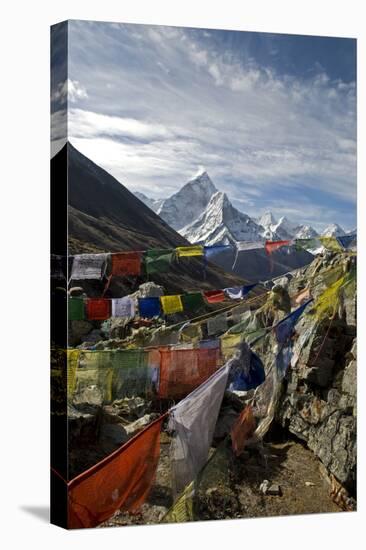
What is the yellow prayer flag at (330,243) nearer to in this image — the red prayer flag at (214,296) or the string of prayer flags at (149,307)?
the red prayer flag at (214,296)

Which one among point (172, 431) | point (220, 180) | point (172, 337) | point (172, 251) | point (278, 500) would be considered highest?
point (220, 180)

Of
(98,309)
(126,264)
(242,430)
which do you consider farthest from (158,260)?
(242,430)

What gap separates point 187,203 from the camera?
405 inches

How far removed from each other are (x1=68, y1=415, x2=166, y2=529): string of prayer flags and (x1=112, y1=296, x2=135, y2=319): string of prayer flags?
1.09 m

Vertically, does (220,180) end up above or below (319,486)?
above

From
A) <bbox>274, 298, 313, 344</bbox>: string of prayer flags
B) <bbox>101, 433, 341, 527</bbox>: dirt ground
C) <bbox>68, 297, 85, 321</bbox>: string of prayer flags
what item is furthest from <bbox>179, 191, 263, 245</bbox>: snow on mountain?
<bbox>101, 433, 341, 527</bbox>: dirt ground

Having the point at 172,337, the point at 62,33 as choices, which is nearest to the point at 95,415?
the point at 172,337

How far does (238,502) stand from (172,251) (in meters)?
2.66

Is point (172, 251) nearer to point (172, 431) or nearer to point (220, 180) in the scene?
point (220, 180)

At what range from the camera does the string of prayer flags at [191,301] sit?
10.3 metres

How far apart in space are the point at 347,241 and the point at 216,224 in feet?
5.15

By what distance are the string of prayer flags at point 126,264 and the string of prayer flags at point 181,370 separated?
0.84 metres

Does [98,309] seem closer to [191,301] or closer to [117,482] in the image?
[191,301]

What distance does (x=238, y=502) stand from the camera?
33.8 ft
